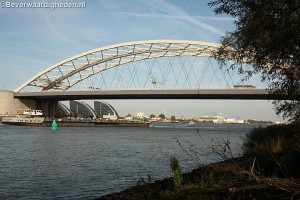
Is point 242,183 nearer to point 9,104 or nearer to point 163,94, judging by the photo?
point 163,94

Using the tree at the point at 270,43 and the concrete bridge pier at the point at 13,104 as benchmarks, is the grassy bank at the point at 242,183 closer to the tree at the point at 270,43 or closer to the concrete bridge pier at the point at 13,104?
the tree at the point at 270,43

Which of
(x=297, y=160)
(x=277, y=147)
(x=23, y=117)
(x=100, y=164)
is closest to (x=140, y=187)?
(x=297, y=160)

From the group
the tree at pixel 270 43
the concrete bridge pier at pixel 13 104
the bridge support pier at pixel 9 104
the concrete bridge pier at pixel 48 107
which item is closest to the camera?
the tree at pixel 270 43

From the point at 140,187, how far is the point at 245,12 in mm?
6625

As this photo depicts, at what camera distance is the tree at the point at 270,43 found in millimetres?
10648

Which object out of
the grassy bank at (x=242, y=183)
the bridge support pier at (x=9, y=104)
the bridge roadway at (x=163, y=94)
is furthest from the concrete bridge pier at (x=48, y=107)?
the grassy bank at (x=242, y=183)

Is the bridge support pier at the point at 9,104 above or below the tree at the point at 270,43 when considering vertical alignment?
above

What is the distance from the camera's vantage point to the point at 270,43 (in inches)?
448

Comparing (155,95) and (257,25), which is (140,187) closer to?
(257,25)

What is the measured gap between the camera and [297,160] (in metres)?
11.8

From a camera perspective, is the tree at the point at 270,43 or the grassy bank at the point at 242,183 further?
the tree at the point at 270,43

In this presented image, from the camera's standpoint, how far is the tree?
10648mm

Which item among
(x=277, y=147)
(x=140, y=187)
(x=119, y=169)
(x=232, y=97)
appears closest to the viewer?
(x=140, y=187)

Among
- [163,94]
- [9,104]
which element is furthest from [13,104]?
[163,94]
